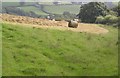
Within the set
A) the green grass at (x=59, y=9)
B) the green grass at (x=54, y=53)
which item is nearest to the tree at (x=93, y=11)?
the green grass at (x=54, y=53)

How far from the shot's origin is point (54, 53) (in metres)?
18.1

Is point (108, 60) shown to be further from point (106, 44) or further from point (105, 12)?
point (105, 12)

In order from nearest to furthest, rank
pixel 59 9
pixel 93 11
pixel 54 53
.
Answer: pixel 54 53 < pixel 93 11 < pixel 59 9

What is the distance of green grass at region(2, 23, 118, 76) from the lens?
15711 mm

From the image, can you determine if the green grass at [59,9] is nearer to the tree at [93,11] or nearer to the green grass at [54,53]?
the tree at [93,11]

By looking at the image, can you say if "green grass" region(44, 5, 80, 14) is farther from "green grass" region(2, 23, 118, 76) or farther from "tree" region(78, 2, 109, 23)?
"green grass" region(2, 23, 118, 76)

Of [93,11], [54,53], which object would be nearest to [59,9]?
[93,11]

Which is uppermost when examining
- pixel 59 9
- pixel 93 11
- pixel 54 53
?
pixel 54 53

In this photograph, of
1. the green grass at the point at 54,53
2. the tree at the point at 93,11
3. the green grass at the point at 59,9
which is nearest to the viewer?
the green grass at the point at 54,53

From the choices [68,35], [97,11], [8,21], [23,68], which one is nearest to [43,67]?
[23,68]

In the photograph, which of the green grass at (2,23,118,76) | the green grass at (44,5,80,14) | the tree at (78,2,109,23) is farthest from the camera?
the green grass at (44,5,80,14)

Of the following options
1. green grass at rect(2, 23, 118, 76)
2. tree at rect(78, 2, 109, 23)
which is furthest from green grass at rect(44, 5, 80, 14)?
green grass at rect(2, 23, 118, 76)

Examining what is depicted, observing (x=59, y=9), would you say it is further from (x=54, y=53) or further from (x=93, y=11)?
(x=54, y=53)

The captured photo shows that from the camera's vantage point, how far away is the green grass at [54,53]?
1571 centimetres
